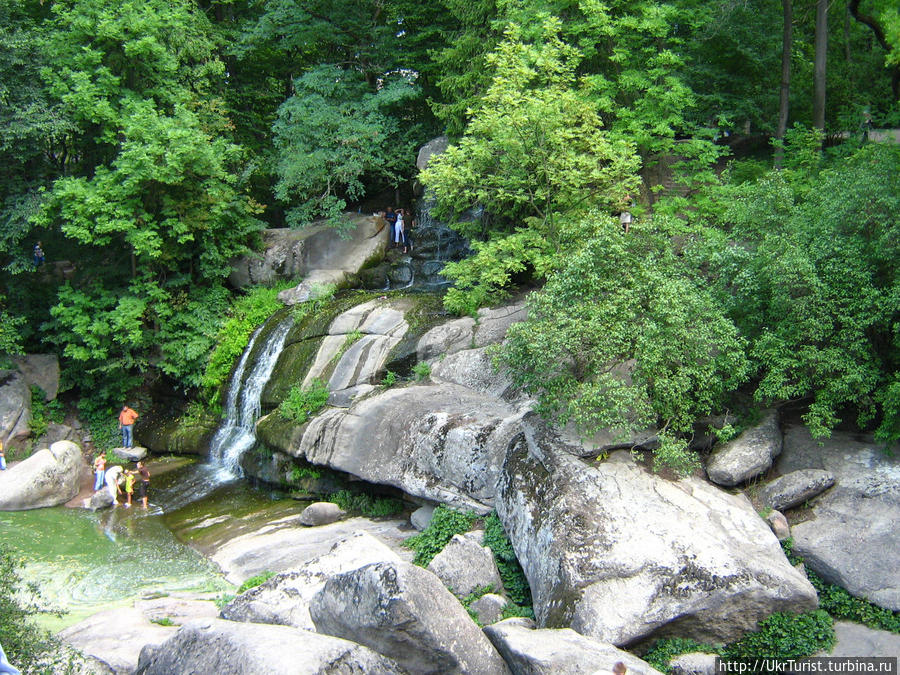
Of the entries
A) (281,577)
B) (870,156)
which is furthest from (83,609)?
(870,156)

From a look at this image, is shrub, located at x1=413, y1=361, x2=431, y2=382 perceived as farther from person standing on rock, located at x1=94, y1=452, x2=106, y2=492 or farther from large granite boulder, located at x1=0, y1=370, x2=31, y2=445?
large granite boulder, located at x1=0, y1=370, x2=31, y2=445

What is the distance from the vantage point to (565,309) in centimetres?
1324

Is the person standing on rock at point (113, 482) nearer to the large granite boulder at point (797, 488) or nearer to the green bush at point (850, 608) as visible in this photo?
the large granite boulder at point (797, 488)

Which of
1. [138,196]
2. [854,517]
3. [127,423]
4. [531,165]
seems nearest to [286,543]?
[127,423]

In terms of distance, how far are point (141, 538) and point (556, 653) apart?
37.1ft

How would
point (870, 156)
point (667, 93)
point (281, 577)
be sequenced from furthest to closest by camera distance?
point (667, 93)
point (870, 156)
point (281, 577)

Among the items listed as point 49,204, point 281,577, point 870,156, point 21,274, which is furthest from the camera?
point 21,274

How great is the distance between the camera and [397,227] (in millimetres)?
26219

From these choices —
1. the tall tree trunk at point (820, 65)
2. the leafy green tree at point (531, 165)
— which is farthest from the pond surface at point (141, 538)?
the tall tree trunk at point (820, 65)

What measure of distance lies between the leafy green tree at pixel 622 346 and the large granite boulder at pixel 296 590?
429 cm

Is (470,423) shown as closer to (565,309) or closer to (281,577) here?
(565,309)

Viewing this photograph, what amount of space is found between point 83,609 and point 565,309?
10.5 metres

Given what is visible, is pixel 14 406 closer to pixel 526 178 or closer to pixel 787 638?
pixel 526 178

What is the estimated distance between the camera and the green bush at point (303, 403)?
704 inches
